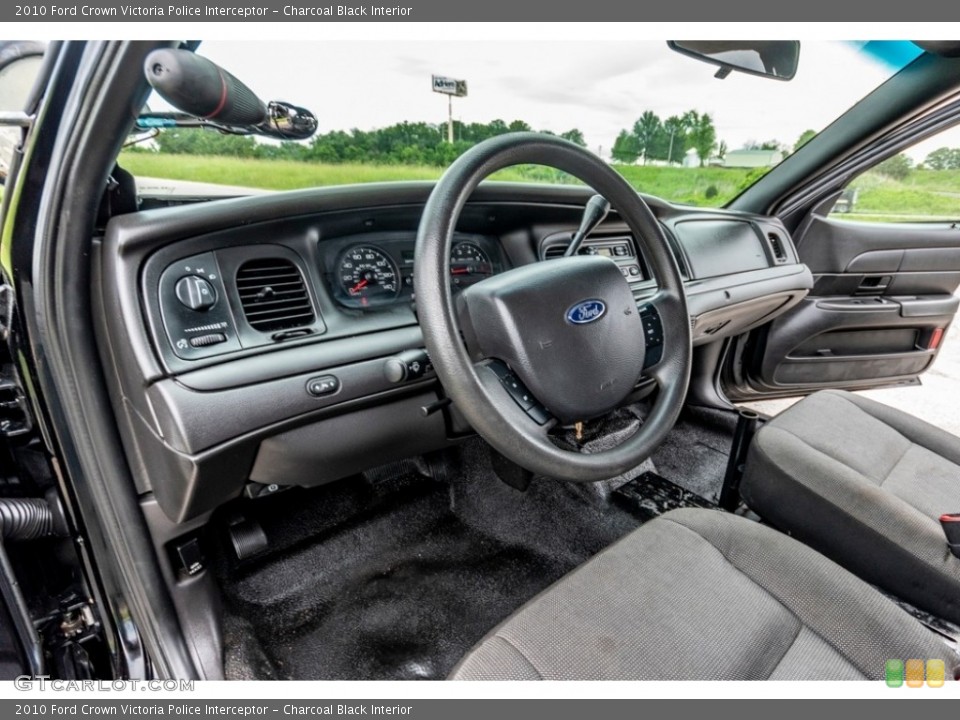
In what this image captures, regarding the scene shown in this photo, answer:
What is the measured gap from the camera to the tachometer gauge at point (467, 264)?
136 cm

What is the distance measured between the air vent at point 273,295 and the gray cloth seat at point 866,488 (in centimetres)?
A: 112

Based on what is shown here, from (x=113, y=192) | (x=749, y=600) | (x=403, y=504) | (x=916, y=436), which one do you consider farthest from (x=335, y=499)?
(x=916, y=436)

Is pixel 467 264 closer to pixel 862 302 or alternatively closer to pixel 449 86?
pixel 449 86

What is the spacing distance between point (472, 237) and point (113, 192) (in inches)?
31.4

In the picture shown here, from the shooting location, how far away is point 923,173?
5.97ft

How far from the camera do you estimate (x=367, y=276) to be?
125 centimetres

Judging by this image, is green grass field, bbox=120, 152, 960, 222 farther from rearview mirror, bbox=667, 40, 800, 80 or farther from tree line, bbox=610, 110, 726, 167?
rearview mirror, bbox=667, 40, 800, 80

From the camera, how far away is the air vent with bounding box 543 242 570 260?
1523 mm

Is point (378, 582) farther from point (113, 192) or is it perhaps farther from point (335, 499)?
point (113, 192)

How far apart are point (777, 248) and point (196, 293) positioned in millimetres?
1892

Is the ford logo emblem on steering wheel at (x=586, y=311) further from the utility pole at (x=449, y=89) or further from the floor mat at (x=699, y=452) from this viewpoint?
the floor mat at (x=699, y=452)

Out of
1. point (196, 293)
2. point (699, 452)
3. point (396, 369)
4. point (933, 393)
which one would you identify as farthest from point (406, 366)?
point (933, 393)

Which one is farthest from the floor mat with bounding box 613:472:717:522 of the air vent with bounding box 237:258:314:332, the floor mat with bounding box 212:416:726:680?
the air vent with bounding box 237:258:314:332

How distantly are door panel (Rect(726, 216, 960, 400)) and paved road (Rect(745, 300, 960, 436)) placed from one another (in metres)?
0.07
